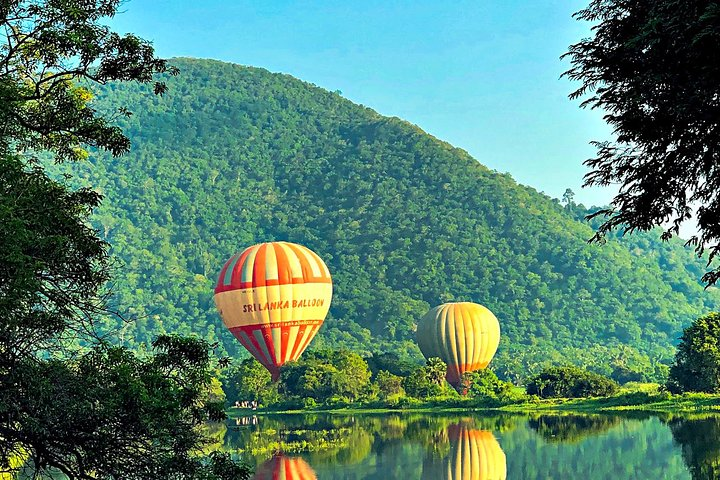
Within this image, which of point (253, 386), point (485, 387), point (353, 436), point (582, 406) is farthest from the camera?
point (253, 386)

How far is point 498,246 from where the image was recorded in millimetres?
186125

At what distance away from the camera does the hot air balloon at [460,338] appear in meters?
87.5

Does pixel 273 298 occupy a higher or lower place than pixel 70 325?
higher

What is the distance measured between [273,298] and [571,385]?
2265 cm

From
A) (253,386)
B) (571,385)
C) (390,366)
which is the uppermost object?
(390,366)

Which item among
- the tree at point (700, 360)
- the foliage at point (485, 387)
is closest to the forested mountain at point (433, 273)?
the foliage at point (485, 387)

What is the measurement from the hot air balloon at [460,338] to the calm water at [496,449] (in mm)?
27886

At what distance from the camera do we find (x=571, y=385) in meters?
74.7

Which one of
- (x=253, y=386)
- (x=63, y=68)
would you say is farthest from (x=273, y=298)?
(x=63, y=68)

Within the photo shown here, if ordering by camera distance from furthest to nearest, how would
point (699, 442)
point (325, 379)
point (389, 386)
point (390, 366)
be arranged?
point (390, 366) < point (389, 386) < point (325, 379) < point (699, 442)

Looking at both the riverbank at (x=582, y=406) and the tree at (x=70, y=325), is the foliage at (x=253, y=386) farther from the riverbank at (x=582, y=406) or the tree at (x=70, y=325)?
the tree at (x=70, y=325)

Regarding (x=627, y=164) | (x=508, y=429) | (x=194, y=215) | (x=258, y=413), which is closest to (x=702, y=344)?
(x=508, y=429)

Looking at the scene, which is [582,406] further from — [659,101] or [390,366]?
[659,101]

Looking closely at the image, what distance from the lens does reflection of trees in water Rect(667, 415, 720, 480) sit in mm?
30453
